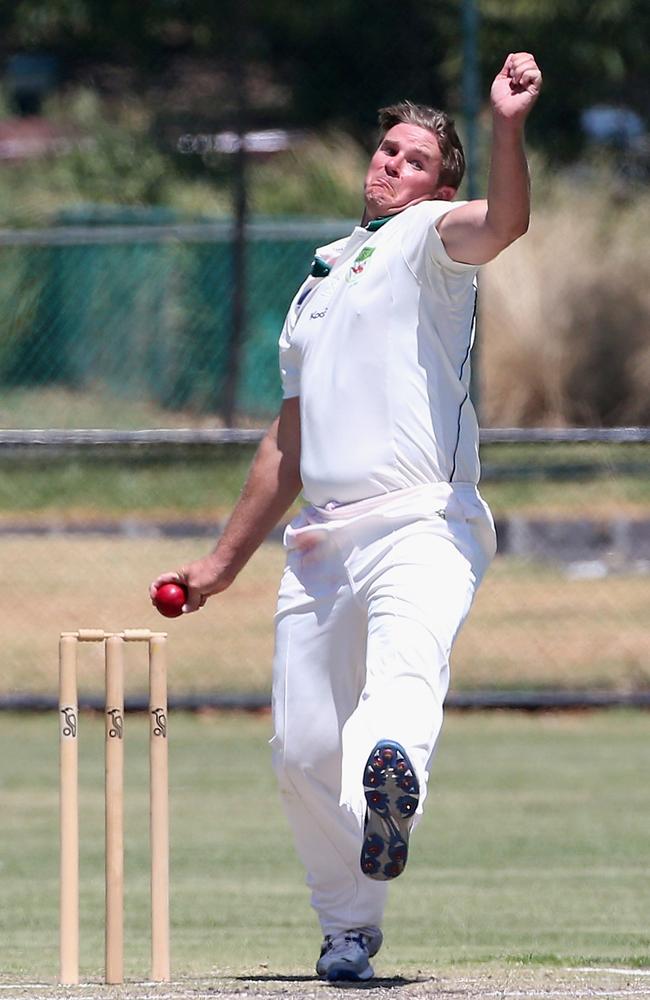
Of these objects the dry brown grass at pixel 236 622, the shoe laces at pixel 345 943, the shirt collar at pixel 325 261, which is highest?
the shirt collar at pixel 325 261

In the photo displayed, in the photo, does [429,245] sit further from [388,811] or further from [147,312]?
[147,312]

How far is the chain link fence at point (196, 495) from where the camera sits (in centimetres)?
1269

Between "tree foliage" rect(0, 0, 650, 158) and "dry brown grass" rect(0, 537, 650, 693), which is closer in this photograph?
"dry brown grass" rect(0, 537, 650, 693)

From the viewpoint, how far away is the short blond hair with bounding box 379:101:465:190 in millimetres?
5609

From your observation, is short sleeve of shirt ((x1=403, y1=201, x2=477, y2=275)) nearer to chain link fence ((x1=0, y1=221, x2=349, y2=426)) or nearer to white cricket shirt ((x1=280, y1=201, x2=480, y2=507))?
white cricket shirt ((x1=280, y1=201, x2=480, y2=507))

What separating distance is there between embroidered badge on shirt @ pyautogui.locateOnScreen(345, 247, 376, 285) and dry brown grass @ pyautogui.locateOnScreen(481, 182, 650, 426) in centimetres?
1516

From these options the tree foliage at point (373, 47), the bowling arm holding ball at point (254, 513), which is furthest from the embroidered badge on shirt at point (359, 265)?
the tree foliage at point (373, 47)

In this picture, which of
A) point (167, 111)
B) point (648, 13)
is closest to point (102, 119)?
point (167, 111)

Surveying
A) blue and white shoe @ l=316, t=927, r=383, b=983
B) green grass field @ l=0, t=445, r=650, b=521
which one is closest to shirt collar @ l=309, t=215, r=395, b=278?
blue and white shoe @ l=316, t=927, r=383, b=983

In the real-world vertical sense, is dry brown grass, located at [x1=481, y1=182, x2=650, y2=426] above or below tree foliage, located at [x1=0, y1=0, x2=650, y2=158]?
below

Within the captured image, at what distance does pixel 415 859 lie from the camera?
8570mm

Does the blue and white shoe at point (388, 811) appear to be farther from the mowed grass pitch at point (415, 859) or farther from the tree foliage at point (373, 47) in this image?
the tree foliage at point (373, 47)

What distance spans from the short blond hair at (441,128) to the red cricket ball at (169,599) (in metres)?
1.27

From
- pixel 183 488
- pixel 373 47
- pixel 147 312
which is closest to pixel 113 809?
pixel 183 488
